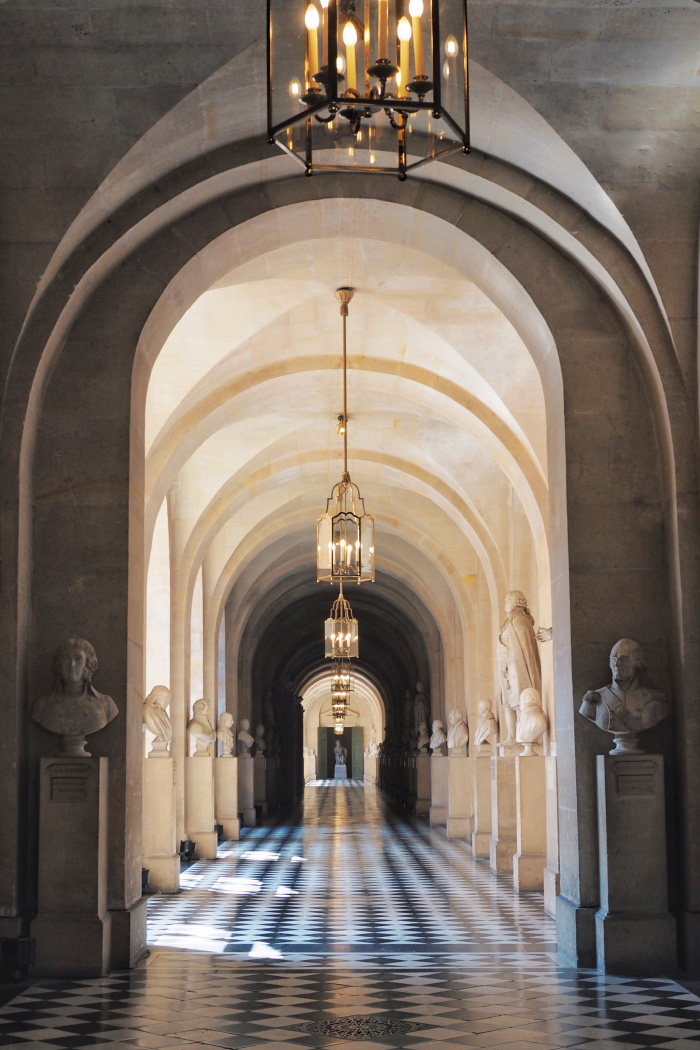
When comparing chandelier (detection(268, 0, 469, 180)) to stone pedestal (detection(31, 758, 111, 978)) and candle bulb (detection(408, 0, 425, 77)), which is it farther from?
stone pedestal (detection(31, 758, 111, 978))

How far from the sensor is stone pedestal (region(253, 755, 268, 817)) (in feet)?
88.2

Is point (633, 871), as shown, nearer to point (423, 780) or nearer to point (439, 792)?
point (439, 792)

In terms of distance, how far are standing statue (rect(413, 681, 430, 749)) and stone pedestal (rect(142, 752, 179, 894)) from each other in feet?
48.8

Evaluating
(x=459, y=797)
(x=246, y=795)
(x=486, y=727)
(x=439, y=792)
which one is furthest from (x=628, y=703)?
(x=246, y=795)

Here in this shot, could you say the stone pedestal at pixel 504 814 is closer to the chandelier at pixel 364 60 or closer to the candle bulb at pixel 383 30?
the chandelier at pixel 364 60

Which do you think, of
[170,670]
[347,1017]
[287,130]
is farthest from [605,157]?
[170,670]

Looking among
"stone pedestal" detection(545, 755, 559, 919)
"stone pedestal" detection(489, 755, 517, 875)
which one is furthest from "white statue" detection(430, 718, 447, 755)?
"stone pedestal" detection(545, 755, 559, 919)

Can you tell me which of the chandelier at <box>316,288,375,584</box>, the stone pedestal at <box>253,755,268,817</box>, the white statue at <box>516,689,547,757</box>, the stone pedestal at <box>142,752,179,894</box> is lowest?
the stone pedestal at <box>253,755,268,817</box>

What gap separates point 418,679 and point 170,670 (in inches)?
644

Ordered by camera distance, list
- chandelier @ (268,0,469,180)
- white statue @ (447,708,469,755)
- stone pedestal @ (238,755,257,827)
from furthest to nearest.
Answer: stone pedestal @ (238,755,257,827), white statue @ (447,708,469,755), chandelier @ (268,0,469,180)

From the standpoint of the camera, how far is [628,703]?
7496 millimetres

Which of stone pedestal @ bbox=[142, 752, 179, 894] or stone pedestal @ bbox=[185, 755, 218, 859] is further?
stone pedestal @ bbox=[185, 755, 218, 859]

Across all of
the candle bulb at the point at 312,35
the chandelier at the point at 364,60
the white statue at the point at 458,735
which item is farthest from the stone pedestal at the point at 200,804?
the candle bulb at the point at 312,35

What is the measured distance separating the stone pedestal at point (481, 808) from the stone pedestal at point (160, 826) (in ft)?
17.3
